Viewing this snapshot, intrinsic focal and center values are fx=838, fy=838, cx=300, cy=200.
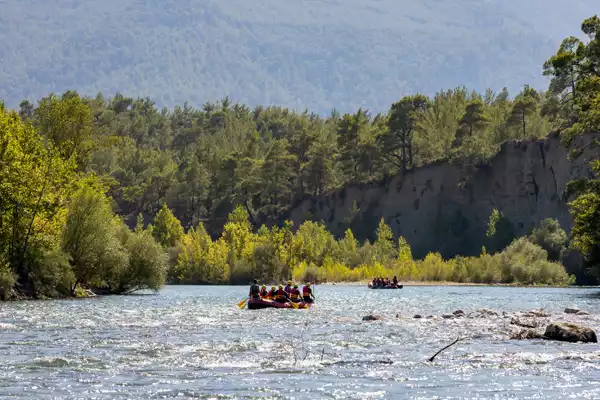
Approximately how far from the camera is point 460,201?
128 meters

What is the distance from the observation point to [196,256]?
120 metres

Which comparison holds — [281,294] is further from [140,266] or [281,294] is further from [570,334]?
[570,334]

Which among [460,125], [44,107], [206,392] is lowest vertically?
[206,392]

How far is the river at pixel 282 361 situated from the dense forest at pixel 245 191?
64.1 ft

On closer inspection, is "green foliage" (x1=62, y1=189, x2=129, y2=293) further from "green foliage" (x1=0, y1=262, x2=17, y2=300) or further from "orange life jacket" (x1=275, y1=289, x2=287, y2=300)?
"orange life jacket" (x1=275, y1=289, x2=287, y2=300)

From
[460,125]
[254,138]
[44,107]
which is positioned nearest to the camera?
[44,107]

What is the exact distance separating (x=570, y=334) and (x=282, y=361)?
10.6 metres

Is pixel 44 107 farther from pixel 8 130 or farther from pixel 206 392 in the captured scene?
pixel 206 392

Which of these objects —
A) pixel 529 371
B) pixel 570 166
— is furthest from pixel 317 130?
pixel 529 371

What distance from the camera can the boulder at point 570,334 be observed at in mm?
27047

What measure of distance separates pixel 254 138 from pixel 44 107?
310 feet

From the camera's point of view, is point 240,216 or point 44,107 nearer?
point 44,107

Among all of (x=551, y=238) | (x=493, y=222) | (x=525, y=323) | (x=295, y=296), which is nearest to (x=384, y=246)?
(x=493, y=222)

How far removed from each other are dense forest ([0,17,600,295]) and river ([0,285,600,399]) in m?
19.5
